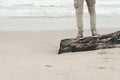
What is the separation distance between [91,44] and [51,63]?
1.13 metres

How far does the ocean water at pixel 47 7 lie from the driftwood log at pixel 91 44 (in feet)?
27.9

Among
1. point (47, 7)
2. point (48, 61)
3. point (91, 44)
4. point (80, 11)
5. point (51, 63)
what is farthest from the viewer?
point (47, 7)

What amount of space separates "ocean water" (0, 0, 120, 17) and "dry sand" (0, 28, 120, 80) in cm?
774

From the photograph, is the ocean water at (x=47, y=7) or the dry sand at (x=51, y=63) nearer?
the dry sand at (x=51, y=63)

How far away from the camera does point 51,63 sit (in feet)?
18.3

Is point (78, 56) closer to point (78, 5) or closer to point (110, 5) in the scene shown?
point (78, 5)

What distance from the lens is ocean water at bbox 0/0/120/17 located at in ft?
50.8

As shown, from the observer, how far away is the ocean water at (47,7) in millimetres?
15484

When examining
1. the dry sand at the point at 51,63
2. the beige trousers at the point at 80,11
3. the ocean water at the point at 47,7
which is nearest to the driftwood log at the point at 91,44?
the dry sand at the point at 51,63

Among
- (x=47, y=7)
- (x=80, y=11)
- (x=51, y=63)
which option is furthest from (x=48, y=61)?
(x=47, y=7)

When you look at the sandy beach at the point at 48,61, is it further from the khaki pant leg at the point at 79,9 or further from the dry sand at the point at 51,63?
the khaki pant leg at the point at 79,9

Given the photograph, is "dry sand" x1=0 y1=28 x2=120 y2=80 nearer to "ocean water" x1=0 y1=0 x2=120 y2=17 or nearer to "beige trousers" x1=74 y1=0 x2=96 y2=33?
"beige trousers" x1=74 y1=0 x2=96 y2=33

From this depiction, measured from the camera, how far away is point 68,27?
10258 mm

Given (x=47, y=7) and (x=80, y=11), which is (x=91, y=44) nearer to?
(x=80, y=11)
